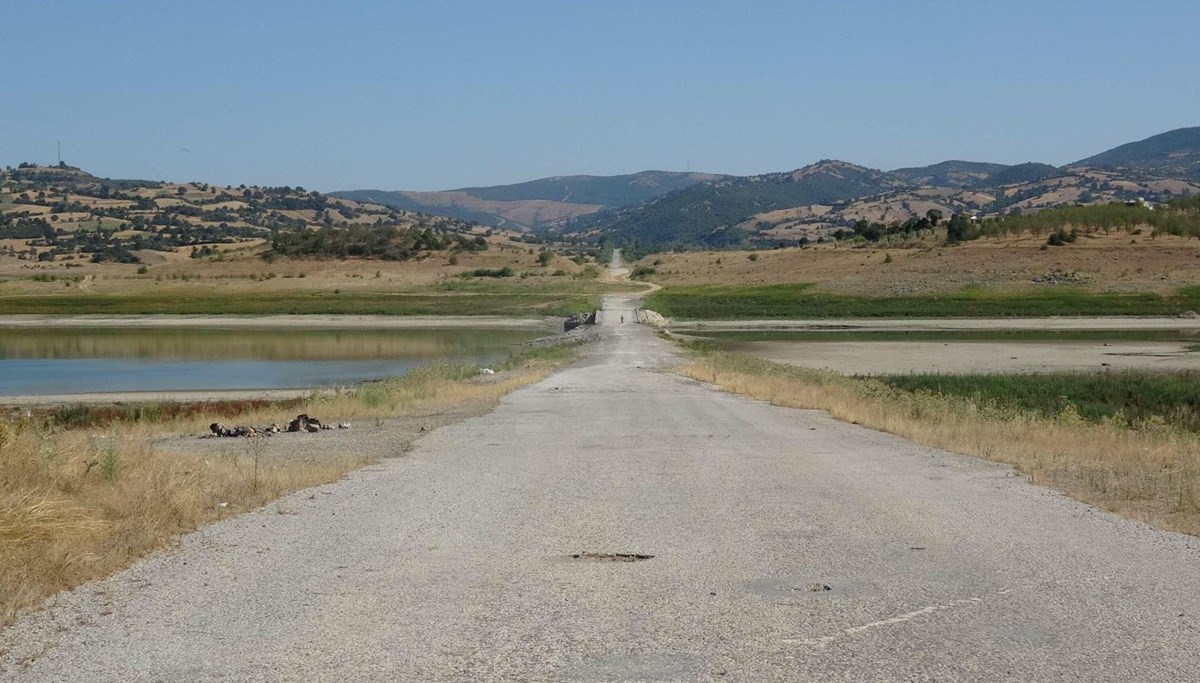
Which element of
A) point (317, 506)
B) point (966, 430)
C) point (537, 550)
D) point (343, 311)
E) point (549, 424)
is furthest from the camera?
point (343, 311)

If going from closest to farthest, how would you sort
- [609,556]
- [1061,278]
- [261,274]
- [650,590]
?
[650,590] → [609,556] → [1061,278] → [261,274]

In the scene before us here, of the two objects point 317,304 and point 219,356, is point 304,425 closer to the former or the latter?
point 219,356

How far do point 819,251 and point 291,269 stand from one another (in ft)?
171

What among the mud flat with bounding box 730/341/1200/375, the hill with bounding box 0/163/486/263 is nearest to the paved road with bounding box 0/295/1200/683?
the mud flat with bounding box 730/341/1200/375

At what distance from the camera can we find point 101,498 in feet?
32.5

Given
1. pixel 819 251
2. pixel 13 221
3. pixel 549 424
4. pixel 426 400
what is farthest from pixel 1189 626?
pixel 13 221

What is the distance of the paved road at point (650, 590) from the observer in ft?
19.9

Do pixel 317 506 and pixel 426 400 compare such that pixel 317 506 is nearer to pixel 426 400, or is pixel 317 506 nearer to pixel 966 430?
pixel 966 430

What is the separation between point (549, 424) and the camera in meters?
20.8

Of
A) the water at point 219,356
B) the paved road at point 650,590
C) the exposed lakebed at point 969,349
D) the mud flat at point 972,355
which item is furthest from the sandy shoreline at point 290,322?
the paved road at point 650,590

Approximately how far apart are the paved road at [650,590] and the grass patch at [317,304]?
245 feet

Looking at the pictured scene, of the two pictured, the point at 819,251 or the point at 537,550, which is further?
the point at 819,251

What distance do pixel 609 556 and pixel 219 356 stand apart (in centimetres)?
5032

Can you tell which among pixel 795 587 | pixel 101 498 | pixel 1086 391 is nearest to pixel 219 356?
pixel 1086 391
